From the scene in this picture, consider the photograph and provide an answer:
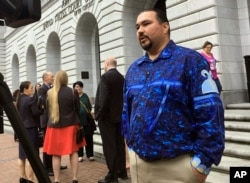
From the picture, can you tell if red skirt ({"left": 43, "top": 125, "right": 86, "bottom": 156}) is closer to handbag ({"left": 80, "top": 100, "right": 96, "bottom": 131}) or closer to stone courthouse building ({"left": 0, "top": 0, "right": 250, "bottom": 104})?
handbag ({"left": 80, "top": 100, "right": 96, "bottom": 131})

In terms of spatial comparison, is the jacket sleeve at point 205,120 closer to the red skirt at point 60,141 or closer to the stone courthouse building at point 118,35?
the stone courthouse building at point 118,35

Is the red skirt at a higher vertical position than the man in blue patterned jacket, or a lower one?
lower

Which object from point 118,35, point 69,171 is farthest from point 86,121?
point 118,35

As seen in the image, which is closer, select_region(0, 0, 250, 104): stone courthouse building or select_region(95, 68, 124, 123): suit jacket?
select_region(95, 68, 124, 123): suit jacket

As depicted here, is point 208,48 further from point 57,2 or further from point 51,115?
point 57,2

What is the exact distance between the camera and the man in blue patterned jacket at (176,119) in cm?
214

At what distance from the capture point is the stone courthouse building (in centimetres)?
932

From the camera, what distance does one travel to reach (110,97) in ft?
18.9

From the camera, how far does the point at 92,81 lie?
17.9 meters

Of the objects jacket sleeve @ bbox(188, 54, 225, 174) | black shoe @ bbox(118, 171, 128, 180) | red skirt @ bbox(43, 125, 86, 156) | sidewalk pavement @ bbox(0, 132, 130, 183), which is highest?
jacket sleeve @ bbox(188, 54, 225, 174)

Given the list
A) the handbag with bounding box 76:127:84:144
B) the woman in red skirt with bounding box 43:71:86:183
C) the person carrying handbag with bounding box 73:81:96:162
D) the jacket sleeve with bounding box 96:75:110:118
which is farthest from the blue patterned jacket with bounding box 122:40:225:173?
the person carrying handbag with bounding box 73:81:96:162

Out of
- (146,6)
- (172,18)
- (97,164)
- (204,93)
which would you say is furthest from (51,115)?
(146,6)

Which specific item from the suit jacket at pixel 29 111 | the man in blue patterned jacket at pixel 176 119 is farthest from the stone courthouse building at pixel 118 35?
the suit jacket at pixel 29 111

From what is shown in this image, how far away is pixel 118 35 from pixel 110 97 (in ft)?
27.1
